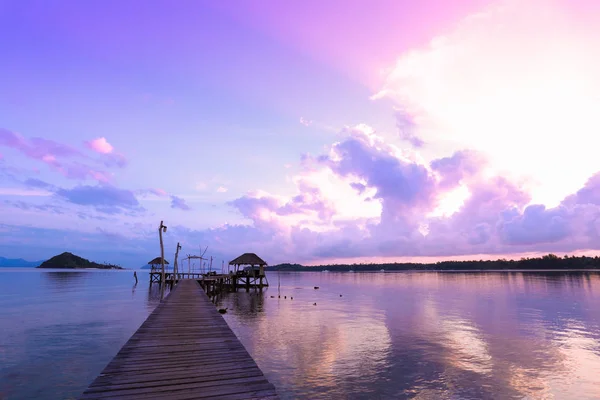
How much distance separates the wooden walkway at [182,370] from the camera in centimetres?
704

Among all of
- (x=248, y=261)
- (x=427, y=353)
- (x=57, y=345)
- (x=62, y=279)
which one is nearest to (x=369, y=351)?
(x=427, y=353)

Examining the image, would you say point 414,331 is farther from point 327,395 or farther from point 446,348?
point 327,395

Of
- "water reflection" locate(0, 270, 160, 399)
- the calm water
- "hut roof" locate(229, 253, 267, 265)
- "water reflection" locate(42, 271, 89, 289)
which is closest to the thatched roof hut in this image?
"hut roof" locate(229, 253, 267, 265)

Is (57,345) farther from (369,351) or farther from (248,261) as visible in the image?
(248,261)

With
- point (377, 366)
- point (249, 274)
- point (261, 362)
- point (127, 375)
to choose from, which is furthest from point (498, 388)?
point (249, 274)

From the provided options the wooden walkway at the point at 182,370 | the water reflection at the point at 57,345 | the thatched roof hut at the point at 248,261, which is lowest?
the water reflection at the point at 57,345

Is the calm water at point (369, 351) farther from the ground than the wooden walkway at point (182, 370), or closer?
closer

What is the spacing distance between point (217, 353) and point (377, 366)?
9.36 metres

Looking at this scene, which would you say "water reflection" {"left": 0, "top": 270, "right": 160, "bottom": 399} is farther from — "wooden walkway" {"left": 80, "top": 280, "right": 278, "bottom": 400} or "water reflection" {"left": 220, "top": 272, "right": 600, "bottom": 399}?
"water reflection" {"left": 220, "top": 272, "right": 600, "bottom": 399}

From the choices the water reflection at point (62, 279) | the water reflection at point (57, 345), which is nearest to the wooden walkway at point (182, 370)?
the water reflection at point (57, 345)

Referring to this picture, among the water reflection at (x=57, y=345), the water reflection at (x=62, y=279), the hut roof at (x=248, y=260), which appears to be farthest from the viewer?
the water reflection at (x=62, y=279)

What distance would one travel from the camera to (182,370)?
8.48 meters

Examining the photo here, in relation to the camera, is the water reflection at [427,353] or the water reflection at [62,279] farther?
the water reflection at [62,279]

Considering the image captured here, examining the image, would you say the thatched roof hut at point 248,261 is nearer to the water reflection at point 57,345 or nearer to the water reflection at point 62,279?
the water reflection at point 57,345
